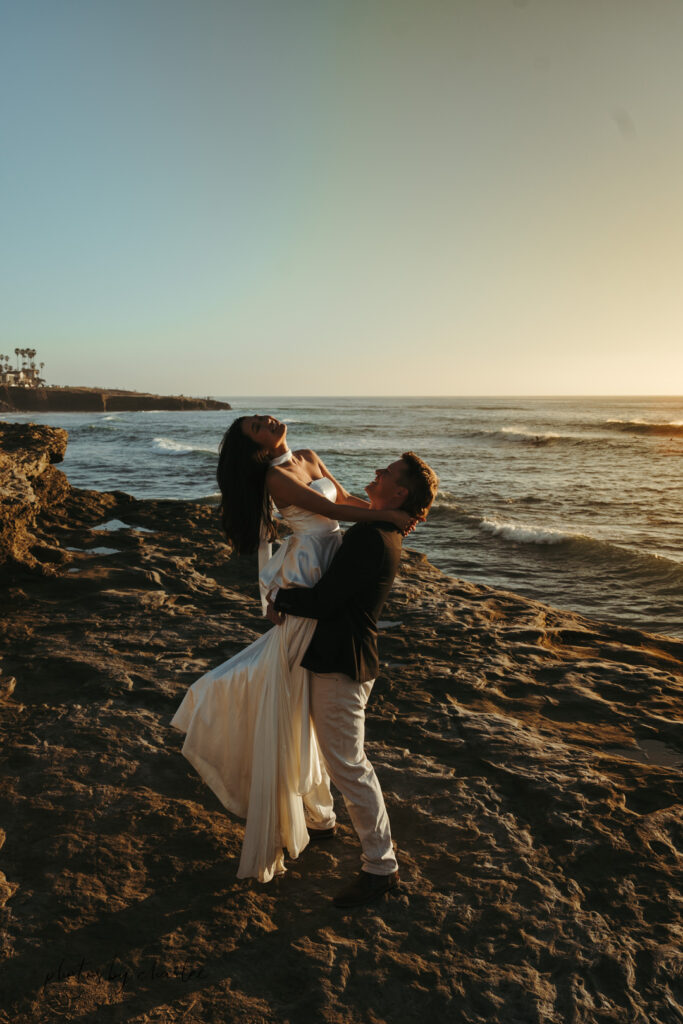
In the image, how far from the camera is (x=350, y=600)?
2549mm

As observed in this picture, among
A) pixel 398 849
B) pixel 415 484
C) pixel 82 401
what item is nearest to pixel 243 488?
pixel 415 484

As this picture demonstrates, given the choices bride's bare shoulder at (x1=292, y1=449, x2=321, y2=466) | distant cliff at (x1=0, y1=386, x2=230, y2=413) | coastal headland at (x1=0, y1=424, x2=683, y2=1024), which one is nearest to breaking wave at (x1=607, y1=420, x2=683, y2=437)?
Answer: coastal headland at (x1=0, y1=424, x2=683, y2=1024)

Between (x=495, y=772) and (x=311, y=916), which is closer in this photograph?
(x=311, y=916)

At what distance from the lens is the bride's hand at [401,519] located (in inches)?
101

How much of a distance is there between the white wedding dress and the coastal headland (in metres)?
0.27

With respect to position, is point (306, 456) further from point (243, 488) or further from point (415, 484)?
point (415, 484)

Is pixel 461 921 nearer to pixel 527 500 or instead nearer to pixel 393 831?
pixel 393 831

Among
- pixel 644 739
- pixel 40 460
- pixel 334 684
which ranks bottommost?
pixel 644 739

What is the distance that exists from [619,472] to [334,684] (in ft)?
74.7

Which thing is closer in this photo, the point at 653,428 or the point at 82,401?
the point at 653,428

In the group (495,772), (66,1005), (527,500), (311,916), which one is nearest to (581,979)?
(311,916)

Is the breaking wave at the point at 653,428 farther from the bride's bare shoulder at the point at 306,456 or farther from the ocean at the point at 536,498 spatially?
the bride's bare shoulder at the point at 306,456

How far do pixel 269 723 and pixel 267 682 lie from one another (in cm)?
17

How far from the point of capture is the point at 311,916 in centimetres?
248
